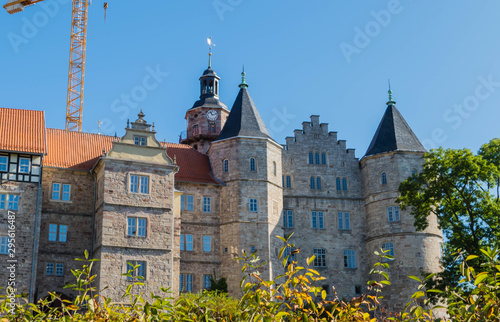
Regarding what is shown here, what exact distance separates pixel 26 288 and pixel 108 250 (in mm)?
5028

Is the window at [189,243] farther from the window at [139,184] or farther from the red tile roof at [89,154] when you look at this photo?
the window at [139,184]

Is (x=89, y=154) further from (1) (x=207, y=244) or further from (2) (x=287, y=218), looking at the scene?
(2) (x=287, y=218)

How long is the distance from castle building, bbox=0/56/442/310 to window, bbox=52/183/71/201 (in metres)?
0.07

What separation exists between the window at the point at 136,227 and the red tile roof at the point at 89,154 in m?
5.93

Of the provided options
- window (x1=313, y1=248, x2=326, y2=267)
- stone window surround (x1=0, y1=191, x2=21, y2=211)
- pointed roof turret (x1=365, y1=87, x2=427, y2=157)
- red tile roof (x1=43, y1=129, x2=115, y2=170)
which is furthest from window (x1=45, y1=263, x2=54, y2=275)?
pointed roof turret (x1=365, y1=87, x2=427, y2=157)

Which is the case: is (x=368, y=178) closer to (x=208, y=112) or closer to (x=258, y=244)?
(x=258, y=244)

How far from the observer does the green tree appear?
129 feet

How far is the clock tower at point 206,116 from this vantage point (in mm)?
59594

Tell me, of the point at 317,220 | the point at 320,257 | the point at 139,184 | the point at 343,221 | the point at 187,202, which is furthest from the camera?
the point at 343,221

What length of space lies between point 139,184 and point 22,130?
8.24m

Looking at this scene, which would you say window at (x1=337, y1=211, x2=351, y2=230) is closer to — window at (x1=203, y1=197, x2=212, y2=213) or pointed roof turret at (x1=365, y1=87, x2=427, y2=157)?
pointed roof turret at (x1=365, y1=87, x2=427, y2=157)

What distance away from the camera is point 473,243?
39.2 m

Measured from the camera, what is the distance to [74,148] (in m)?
47.0

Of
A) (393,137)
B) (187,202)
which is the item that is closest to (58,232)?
(187,202)
